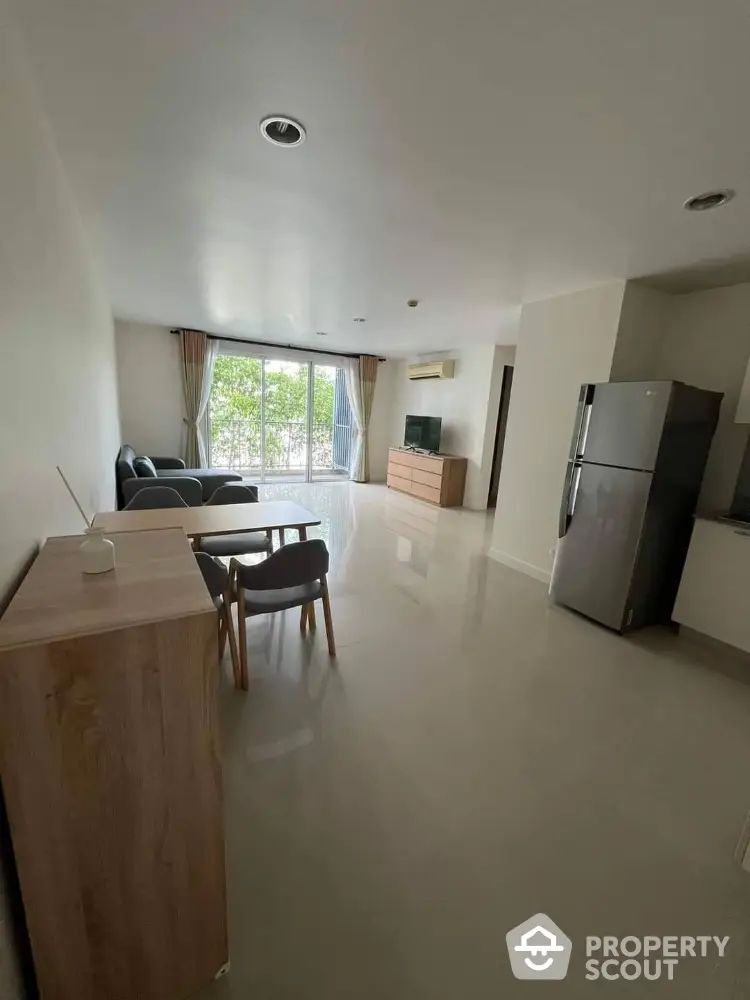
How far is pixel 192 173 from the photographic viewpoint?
6.24 feet

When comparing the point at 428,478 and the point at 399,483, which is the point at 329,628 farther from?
the point at 399,483

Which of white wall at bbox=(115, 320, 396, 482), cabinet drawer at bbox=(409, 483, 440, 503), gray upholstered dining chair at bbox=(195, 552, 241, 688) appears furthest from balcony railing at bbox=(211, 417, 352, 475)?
gray upholstered dining chair at bbox=(195, 552, 241, 688)

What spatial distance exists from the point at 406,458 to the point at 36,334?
587 cm

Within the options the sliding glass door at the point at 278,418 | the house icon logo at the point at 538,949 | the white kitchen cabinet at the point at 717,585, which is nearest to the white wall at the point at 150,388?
the sliding glass door at the point at 278,418

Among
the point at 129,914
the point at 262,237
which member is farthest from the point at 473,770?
the point at 262,237

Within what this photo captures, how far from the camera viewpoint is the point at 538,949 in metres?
1.15

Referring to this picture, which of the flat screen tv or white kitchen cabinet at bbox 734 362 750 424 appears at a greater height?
white kitchen cabinet at bbox 734 362 750 424

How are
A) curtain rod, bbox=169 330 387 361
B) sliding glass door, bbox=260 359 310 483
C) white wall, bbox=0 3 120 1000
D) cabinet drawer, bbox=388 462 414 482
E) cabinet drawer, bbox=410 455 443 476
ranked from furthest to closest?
sliding glass door, bbox=260 359 310 483
cabinet drawer, bbox=388 462 414 482
curtain rod, bbox=169 330 387 361
cabinet drawer, bbox=410 455 443 476
white wall, bbox=0 3 120 1000

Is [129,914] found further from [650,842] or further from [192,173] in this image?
[192,173]

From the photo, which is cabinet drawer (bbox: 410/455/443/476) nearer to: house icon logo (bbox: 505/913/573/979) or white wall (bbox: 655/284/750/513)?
white wall (bbox: 655/284/750/513)

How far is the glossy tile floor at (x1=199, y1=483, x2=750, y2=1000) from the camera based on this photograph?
3.66 ft

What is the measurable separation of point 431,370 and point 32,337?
19.4ft

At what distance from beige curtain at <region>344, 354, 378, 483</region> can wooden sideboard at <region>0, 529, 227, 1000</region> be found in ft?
22.9

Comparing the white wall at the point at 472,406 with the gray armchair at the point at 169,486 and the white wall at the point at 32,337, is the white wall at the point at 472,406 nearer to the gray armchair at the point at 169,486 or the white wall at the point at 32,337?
the gray armchair at the point at 169,486
